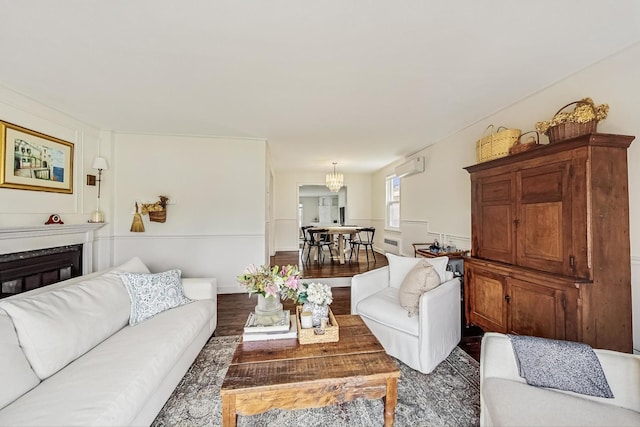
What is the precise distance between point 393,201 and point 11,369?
626 centimetres

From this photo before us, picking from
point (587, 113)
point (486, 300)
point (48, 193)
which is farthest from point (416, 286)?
point (48, 193)

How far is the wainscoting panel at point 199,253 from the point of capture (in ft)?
13.1

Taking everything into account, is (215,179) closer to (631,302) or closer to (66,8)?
(66,8)

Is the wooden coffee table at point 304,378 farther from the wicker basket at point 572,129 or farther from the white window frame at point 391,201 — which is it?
the white window frame at point 391,201

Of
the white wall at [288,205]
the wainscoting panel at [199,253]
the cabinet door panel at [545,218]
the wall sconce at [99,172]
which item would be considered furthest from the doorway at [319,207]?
the cabinet door panel at [545,218]

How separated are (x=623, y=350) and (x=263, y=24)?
3208 mm

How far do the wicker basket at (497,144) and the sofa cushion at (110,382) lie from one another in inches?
122

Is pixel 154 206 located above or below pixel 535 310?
above

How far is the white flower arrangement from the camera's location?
171 centimetres

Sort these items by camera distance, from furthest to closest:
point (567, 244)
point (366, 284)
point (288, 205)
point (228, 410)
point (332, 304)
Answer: point (288, 205) < point (332, 304) < point (366, 284) < point (567, 244) < point (228, 410)

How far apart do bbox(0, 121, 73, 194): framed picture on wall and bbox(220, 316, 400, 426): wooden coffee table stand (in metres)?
2.96

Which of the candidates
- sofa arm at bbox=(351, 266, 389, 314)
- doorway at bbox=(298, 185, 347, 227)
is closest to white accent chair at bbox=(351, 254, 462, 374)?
sofa arm at bbox=(351, 266, 389, 314)

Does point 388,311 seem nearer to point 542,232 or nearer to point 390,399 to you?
point 390,399

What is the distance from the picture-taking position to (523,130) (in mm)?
2732
